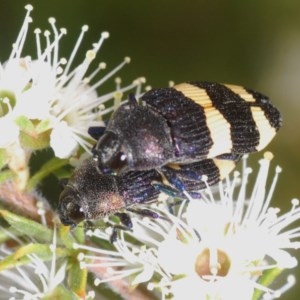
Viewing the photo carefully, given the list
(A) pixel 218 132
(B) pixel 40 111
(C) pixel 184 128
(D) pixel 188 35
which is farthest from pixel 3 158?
(D) pixel 188 35

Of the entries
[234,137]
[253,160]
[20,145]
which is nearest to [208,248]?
[234,137]

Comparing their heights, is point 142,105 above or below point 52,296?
above

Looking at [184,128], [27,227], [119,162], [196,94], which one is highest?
[196,94]

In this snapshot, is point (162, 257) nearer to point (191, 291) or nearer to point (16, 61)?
point (191, 291)

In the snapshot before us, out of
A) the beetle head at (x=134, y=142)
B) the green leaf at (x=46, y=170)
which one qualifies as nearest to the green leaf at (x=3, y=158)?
the green leaf at (x=46, y=170)

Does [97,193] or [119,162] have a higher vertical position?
[119,162]

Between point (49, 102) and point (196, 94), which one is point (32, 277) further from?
point (196, 94)

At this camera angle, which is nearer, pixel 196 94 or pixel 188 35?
pixel 196 94
